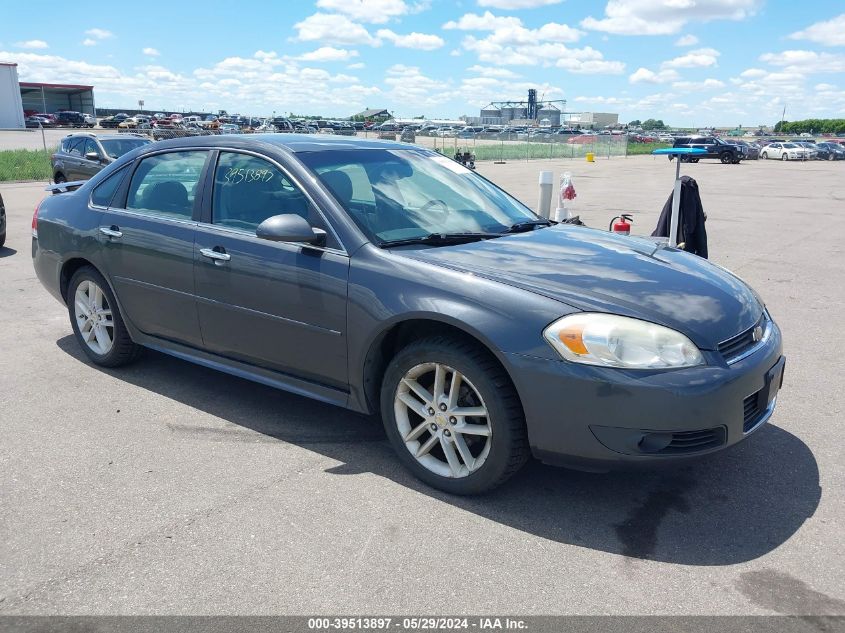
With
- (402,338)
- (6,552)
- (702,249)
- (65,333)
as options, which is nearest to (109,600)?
(6,552)

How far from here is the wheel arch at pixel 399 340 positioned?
3.30m

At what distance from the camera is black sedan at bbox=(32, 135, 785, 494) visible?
307 cm

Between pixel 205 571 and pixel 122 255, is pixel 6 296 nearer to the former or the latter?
pixel 122 255

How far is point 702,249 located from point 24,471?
6661mm

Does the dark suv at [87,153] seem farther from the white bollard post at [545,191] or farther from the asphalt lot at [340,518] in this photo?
the asphalt lot at [340,518]

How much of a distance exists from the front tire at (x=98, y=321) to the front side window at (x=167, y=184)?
0.67 meters

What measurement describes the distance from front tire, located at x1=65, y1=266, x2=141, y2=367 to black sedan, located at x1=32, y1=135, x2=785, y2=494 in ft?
0.07

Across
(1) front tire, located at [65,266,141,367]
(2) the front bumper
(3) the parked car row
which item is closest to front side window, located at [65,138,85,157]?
(1) front tire, located at [65,266,141,367]

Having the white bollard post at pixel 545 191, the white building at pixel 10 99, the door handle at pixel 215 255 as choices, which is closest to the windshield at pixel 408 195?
the door handle at pixel 215 255

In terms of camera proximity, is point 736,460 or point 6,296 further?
point 6,296

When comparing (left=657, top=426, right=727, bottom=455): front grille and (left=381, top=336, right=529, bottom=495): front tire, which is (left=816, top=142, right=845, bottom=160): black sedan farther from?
(left=381, top=336, right=529, bottom=495): front tire

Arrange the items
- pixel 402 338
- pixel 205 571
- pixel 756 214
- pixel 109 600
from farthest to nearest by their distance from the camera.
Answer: pixel 756 214 < pixel 402 338 < pixel 205 571 < pixel 109 600

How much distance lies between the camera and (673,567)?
2938 mm

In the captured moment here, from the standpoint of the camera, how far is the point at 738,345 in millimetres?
3328
